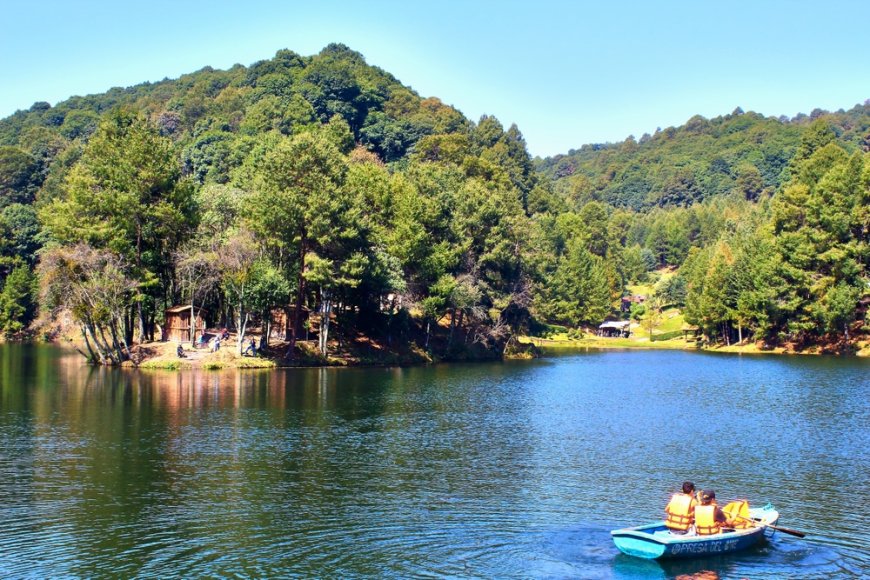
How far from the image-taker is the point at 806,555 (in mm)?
26297

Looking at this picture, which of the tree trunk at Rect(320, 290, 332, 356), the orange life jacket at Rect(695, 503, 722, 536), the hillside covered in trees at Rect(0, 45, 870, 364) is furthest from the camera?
the tree trunk at Rect(320, 290, 332, 356)

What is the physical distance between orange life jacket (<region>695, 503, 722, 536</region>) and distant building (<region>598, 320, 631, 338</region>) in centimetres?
13509

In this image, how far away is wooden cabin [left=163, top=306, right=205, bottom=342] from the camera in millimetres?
78500

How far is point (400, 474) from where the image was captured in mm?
35625

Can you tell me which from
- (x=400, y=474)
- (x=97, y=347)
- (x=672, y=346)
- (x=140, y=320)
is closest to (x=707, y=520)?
(x=400, y=474)

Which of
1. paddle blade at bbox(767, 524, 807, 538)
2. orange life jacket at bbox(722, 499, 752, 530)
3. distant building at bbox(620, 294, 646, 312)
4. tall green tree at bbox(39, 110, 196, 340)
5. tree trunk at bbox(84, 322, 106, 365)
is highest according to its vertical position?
tall green tree at bbox(39, 110, 196, 340)

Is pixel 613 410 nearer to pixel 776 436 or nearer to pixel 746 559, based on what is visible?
pixel 776 436

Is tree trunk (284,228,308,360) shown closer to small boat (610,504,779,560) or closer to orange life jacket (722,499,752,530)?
orange life jacket (722,499,752,530)

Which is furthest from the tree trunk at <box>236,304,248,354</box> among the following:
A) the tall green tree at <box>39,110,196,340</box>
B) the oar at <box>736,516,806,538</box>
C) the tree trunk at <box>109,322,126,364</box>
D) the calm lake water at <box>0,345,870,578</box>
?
the oar at <box>736,516,806,538</box>

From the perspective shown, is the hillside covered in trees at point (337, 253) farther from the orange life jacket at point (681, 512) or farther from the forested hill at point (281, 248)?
the orange life jacket at point (681, 512)

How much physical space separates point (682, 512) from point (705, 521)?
727 mm

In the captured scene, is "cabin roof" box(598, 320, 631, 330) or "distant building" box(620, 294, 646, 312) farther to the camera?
"distant building" box(620, 294, 646, 312)

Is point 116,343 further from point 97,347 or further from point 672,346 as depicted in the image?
point 672,346

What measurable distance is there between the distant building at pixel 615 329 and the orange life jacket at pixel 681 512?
13496 centimetres
